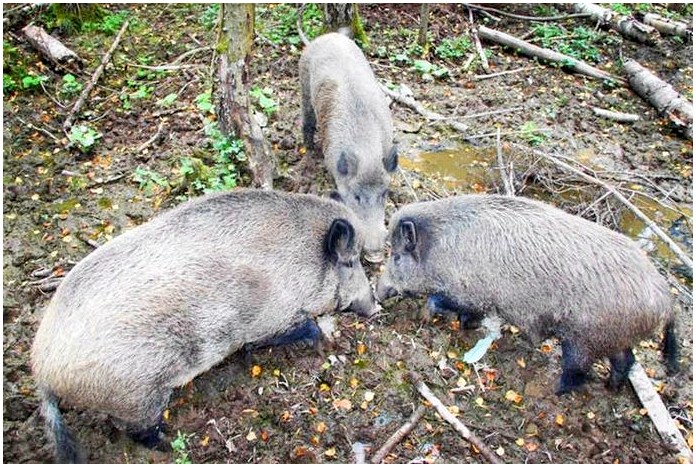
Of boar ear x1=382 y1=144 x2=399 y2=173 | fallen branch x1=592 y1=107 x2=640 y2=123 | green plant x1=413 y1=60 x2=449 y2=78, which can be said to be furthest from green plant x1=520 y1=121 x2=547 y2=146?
boar ear x1=382 y1=144 x2=399 y2=173

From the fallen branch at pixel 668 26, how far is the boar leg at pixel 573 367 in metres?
6.71

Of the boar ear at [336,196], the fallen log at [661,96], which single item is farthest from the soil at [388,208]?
the boar ear at [336,196]

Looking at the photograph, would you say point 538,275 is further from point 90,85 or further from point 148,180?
point 90,85

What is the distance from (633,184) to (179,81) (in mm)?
5293

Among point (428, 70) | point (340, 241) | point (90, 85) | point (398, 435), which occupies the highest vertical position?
point (90, 85)

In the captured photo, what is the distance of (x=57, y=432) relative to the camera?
366 cm

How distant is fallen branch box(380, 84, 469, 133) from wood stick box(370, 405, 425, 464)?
3.72 meters

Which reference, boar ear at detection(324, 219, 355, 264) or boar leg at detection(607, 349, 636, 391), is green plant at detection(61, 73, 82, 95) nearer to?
boar ear at detection(324, 219, 355, 264)

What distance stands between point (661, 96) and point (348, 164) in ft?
14.3

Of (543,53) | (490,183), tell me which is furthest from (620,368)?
(543,53)

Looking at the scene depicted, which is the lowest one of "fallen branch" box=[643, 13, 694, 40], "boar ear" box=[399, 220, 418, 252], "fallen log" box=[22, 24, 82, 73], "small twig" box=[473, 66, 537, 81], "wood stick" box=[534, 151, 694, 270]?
"wood stick" box=[534, 151, 694, 270]

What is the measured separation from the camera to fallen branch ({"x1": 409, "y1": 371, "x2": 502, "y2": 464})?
404 cm

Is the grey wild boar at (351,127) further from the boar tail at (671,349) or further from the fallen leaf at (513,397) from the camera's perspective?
the boar tail at (671,349)

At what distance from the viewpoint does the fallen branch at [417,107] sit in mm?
7039
